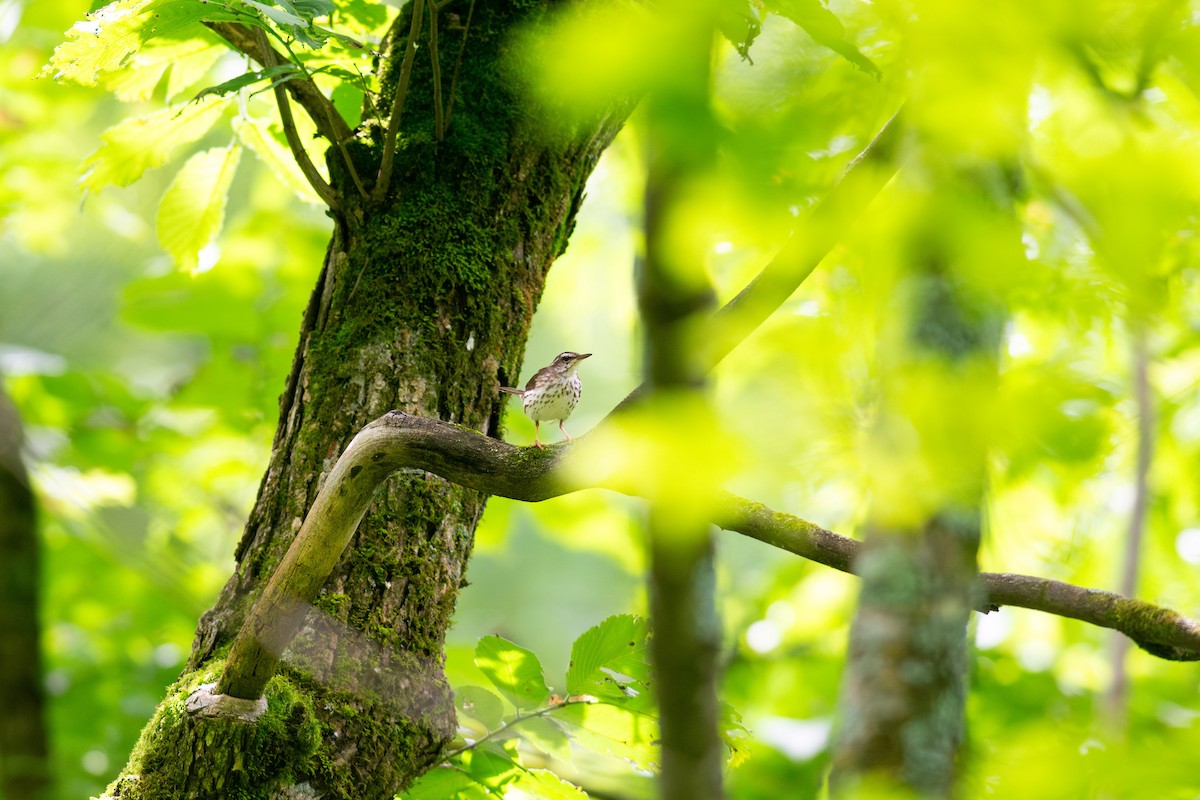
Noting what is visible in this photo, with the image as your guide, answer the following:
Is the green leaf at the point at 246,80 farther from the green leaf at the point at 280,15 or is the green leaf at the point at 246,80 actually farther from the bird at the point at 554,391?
the bird at the point at 554,391

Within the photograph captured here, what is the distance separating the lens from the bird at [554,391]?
3.72 metres

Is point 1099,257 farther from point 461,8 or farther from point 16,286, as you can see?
point 16,286

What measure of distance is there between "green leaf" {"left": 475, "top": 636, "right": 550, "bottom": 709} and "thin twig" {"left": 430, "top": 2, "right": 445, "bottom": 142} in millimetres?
1348

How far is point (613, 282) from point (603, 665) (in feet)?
29.4

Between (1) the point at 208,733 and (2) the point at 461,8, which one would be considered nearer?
(1) the point at 208,733

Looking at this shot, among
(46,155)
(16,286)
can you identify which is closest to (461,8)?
(16,286)

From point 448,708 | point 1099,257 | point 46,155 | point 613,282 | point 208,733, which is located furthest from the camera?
point 613,282

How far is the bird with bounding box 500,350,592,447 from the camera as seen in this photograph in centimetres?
372

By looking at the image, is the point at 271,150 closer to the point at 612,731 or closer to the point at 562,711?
the point at 562,711

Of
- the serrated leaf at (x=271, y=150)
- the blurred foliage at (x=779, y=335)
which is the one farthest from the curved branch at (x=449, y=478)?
the serrated leaf at (x=271, y=150)

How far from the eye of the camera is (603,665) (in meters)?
2.20

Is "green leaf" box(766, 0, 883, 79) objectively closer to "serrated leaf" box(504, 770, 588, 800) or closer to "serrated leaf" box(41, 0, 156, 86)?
"serrated leaf" box(41, 0, 156, 86)

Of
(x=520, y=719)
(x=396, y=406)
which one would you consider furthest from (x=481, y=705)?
(x=396, y=406)

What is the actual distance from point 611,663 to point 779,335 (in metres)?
1.13
